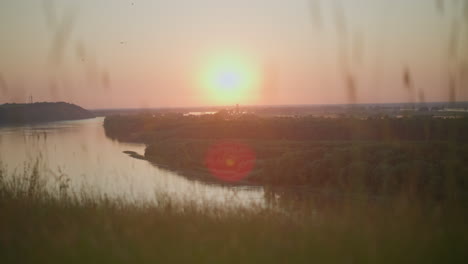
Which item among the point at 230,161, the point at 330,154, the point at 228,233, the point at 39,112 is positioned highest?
the point at 39,112

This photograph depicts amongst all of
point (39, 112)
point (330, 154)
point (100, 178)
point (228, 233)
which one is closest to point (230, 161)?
point (330, 154)

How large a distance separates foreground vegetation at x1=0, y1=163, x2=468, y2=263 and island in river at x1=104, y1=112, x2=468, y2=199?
6.23 feet

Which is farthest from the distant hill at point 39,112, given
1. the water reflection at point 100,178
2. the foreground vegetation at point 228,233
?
the foreground vegetation at point 228,233

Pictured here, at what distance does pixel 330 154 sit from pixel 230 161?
7966 millimetres

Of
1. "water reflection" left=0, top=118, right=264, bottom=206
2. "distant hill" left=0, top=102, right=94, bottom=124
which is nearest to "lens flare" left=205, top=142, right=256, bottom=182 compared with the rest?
"water reflection" left=0, top=118, right=264, bottom=206

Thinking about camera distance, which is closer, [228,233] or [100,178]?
[228,233]

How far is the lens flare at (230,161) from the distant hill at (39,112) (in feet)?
34.1

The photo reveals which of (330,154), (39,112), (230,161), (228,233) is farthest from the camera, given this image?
(230,161)

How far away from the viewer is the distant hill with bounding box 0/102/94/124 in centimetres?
852

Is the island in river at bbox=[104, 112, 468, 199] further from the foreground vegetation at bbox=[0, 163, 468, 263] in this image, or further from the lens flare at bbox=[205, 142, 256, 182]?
the foreground vegetation at bbox=[0, 163, 468, 263]

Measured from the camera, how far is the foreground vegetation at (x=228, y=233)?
3.69 meters

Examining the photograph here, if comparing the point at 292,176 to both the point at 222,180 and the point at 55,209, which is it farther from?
the point at 55,209

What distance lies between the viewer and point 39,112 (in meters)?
25.9

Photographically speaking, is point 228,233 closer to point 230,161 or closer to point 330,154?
point 330,154
